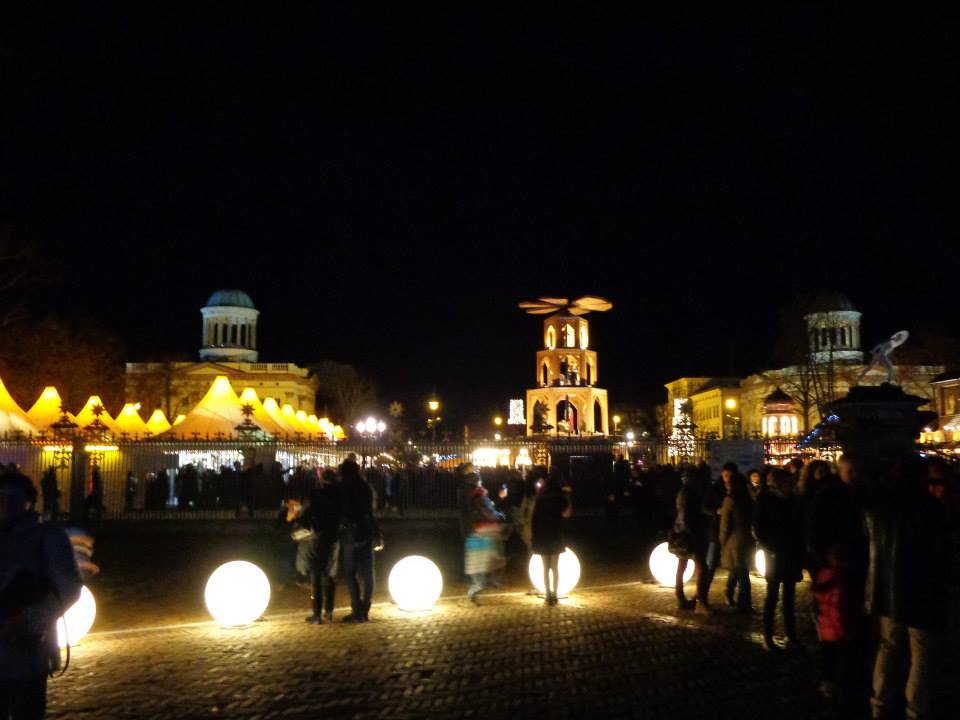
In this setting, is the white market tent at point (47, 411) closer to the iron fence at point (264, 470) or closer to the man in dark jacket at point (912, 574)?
the iron fence at point (264, 470)

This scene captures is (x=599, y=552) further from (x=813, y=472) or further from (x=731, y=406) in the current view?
(x=731, y=406)

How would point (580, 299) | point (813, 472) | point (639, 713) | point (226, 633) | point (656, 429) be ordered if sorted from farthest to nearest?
point (656, 429) → point (580, 299) → point (226, 633) → point (813, 472) → point (639, 713)

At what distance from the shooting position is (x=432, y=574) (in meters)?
12.2

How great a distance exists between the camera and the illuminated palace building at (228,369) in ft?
243

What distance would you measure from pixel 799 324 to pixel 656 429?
45433mm

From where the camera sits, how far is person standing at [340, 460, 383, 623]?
11359 mm

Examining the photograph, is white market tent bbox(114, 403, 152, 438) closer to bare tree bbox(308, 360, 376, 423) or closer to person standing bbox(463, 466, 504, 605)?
person standing bbox(463, 466, 504, 605)

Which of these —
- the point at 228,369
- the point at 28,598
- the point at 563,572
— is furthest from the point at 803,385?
the point at 228,369

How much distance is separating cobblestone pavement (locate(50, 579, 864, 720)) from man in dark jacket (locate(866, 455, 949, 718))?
3.71 feet

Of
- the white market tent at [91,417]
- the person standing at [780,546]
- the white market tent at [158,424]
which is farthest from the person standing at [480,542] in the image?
the white market tent at [158,424]

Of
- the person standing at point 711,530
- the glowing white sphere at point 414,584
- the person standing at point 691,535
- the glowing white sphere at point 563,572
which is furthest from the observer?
the glowing white sphere at point 563,572

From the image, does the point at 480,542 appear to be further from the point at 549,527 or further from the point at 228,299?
the point at 228,299

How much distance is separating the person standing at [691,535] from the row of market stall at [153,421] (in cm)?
1762

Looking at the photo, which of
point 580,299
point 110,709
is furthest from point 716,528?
point 580,299
